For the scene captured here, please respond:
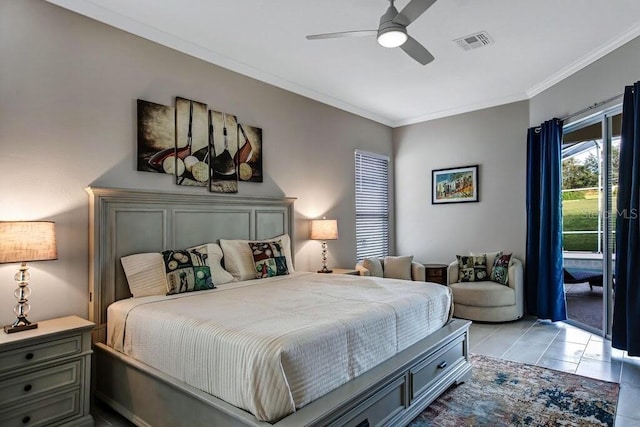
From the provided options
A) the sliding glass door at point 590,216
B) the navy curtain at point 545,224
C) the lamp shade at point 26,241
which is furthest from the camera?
the navy curtain at point 545,224

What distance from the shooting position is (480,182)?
223 inches

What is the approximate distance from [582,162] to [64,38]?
533 centimetres

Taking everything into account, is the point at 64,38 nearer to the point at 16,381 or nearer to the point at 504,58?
the point at 16,381

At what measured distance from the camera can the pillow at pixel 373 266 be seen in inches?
205

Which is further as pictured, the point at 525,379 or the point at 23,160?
the point at 525,379

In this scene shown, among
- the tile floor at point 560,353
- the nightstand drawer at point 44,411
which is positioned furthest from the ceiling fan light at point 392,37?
the nightstand drawer at point 44,411

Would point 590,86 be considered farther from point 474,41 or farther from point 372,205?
point 372,205

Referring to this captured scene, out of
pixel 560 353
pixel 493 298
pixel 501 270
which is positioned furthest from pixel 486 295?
pixel 560 353

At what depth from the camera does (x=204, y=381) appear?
198 cm

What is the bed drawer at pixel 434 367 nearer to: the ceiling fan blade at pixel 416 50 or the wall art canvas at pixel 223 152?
the ceiling fan blade at pixel 416 50

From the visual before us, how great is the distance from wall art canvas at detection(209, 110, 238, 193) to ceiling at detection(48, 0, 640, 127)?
0.58m

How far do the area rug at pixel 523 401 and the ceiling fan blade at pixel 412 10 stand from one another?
268 cm

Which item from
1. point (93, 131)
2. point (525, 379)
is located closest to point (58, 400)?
point (93, 131)

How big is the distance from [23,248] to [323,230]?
120 inches
